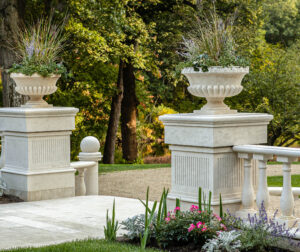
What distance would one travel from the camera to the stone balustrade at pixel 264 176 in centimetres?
618

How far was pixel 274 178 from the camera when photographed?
16.2 metres

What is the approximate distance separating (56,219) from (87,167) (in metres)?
3.20

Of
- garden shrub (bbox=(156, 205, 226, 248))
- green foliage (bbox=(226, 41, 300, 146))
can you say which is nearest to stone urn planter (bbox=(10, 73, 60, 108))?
garden shrub (bbox=(156, 205, 226, 248))

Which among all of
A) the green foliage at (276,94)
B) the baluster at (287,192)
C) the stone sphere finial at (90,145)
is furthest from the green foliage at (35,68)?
the green foliage at (276,94)

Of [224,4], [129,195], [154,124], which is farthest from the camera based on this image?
[154,124]

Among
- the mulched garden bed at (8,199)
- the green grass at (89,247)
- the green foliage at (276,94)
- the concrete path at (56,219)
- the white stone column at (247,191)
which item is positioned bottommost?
the mulched garden bed at (8,199)

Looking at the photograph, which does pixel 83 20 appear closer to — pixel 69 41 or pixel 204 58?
pixel 69 41

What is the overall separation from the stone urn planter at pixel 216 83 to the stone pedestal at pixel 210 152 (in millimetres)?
218

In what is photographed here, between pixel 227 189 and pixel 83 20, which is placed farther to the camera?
pixel 83 20

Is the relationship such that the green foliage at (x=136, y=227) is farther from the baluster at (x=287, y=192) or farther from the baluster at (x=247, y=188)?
the baluster at (x=287, y=192)

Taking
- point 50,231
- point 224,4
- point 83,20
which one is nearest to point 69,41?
point 83,20

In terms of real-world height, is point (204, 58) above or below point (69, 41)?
below

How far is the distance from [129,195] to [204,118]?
7.30 metres

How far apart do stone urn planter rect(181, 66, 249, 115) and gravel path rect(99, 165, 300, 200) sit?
635 cm
